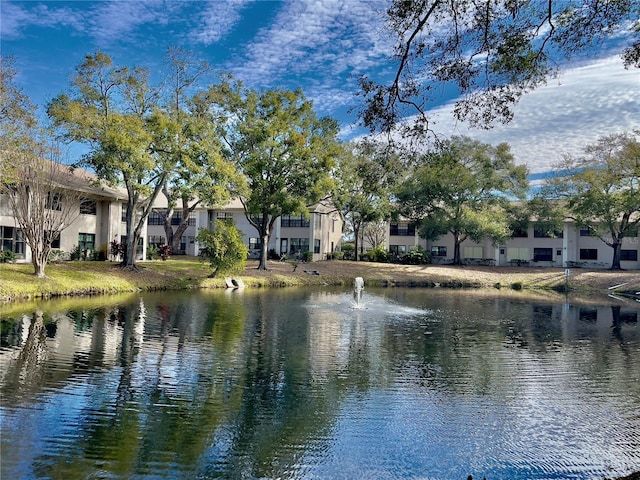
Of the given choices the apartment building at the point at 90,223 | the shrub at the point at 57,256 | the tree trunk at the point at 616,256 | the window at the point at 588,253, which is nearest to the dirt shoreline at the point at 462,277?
the tree trunk at the point at 616,256

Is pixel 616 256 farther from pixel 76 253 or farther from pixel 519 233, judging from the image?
pixel 76 253

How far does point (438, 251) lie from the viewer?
184ft

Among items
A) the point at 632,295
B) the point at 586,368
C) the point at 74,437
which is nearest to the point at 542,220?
the point at 632,295

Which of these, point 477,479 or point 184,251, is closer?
point 477,479

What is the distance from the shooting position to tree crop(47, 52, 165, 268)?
26.1 m

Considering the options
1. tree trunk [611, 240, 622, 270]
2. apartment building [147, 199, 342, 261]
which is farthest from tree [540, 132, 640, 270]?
apartment building [147, 199, 342, 261]

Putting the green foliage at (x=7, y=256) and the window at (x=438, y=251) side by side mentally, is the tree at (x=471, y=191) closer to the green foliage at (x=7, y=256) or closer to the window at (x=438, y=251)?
the window at (x=438, y=251)

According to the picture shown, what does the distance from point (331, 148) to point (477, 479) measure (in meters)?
31.3

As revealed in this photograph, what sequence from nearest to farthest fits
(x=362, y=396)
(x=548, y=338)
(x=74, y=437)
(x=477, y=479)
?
(x=477, y=479) → (x=74, y=437) → (x=362, y=396) → (x=548, y=338)

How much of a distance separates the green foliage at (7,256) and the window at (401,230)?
131 feet

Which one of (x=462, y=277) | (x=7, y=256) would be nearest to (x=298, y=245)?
(x=462, y=277)

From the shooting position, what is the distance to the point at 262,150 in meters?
34.9

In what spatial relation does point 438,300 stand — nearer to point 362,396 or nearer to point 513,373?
point 513,373

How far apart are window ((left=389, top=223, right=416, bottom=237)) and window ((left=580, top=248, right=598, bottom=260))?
17901 mm
